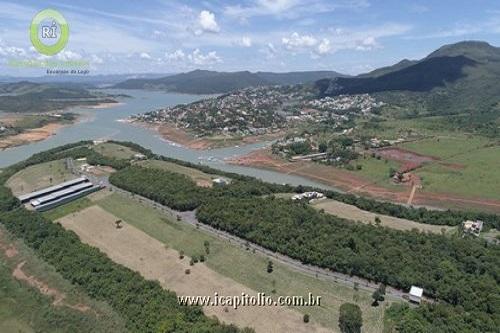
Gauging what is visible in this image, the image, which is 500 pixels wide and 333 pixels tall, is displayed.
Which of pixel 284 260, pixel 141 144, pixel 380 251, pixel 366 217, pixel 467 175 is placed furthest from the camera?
pixel 141 144

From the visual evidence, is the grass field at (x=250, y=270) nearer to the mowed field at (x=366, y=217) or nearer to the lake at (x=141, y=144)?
the mowed field at (x=366, y=217)

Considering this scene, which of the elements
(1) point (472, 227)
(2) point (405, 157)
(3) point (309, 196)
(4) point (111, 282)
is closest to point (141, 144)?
(2) point (405, 157)

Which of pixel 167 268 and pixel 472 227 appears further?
pixel 472 227

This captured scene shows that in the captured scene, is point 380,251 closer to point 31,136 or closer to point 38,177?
point 38,177

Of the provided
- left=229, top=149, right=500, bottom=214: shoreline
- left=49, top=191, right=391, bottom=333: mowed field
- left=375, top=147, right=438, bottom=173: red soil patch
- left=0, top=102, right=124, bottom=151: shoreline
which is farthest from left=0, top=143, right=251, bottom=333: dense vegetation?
left=0, top=102, right=124, bottom=151: shoreline

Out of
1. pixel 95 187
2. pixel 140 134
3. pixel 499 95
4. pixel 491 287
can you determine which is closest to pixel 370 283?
pixel 491 287

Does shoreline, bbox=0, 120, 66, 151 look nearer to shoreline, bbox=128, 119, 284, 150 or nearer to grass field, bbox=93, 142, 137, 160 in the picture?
grass field, bbox=93, 142, 137, 160

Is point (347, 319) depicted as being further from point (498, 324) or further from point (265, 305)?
point (498, 324)
